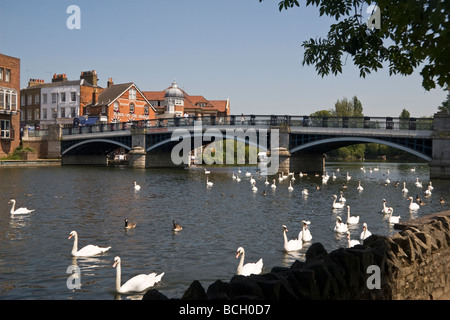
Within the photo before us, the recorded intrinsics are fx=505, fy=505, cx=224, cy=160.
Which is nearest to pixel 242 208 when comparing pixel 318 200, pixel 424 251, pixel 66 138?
pixel 318 200

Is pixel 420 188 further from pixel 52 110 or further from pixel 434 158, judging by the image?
pixel 52 110

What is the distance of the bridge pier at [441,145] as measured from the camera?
5491 centimetres

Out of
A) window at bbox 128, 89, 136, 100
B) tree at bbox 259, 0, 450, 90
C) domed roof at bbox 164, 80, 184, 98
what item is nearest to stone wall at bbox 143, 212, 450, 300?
tree at bbox 259, 0, 450, 90

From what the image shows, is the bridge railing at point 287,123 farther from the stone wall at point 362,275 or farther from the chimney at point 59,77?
the stone wall at point 362,275

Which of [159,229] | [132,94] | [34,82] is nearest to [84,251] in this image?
[159,229]

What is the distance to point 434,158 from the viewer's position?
5622 cm

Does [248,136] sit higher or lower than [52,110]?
lower

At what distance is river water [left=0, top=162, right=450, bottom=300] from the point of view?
15.1 m

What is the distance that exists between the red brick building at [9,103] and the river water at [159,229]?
36.8 m

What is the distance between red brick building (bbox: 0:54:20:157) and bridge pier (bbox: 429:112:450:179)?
202 feet

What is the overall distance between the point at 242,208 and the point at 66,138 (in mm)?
64100

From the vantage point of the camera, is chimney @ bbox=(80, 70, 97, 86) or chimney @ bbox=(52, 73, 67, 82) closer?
chimney @ bbox=(80, 70, 97, 86)

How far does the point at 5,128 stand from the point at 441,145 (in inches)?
2486

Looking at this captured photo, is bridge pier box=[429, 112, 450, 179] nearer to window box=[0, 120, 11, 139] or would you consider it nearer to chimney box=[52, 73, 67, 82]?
window box=[0, 120, 11, 139]
